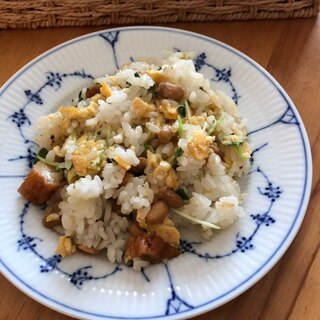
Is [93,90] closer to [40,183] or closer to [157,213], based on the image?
[40,183]

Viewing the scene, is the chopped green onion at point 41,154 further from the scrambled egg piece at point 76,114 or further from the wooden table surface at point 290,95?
the wooden table surface at point 290,95

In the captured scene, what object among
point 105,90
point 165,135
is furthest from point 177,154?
point 105,90

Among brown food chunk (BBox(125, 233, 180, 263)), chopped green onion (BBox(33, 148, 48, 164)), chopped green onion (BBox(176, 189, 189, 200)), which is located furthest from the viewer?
chopped green onion (BBox(33, 148, 48, 164))

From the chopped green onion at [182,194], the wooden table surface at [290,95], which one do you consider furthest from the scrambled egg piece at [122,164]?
the wooden table surface at [290,95]

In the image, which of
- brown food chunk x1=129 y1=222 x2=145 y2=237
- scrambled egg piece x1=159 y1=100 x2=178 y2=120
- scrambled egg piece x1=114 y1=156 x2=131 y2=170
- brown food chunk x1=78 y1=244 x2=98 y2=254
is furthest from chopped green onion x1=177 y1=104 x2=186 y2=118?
brown food chunk x1=78 y1=244 x2=98 y2=254

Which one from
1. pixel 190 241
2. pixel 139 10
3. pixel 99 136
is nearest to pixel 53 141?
pixel 99 136

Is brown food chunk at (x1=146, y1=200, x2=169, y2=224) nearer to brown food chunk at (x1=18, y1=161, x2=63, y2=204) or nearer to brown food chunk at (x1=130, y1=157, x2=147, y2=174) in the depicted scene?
brown food chunk at (x1=130, y1=157, x2=147, y2=174)

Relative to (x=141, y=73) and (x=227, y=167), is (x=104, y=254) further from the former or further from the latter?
(x=141, y=73)
